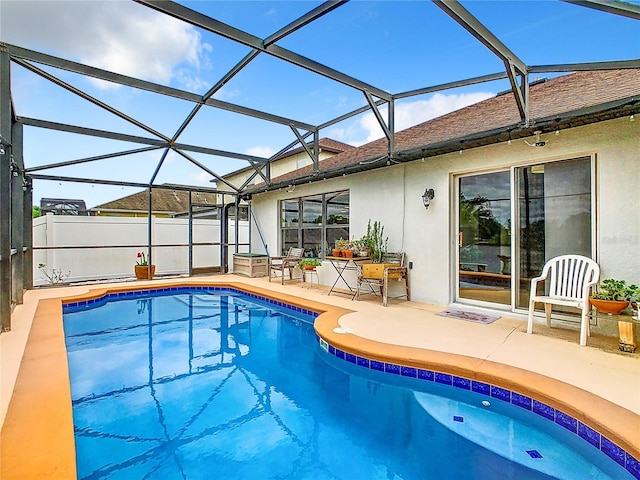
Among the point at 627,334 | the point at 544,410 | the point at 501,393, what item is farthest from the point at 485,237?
the point at 544,410

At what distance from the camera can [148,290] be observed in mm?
8523

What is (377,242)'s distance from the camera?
7.16 metres

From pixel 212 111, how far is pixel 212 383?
17.4 ft

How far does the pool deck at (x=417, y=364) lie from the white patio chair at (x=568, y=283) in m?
0.33

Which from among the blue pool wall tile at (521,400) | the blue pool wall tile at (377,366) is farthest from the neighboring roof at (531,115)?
the blue pool wall tile at (377,366)

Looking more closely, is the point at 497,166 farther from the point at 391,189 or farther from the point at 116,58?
the point at 116,58

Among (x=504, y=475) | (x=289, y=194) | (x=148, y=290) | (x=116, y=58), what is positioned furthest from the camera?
(x=289, y=194)

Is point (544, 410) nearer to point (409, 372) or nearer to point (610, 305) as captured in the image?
point (409, 372)

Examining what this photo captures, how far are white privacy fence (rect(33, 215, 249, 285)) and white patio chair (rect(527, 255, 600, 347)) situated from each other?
9.15 m

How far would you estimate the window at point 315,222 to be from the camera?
847cm

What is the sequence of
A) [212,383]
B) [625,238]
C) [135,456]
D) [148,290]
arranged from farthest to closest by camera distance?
[148,290] < [625,238] < [212,383] < [135,456]

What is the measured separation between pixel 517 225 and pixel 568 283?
1143 mm

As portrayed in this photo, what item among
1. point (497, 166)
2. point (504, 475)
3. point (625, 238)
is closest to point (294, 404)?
point (504, 475)

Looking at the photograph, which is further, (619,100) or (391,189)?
(391,189)
